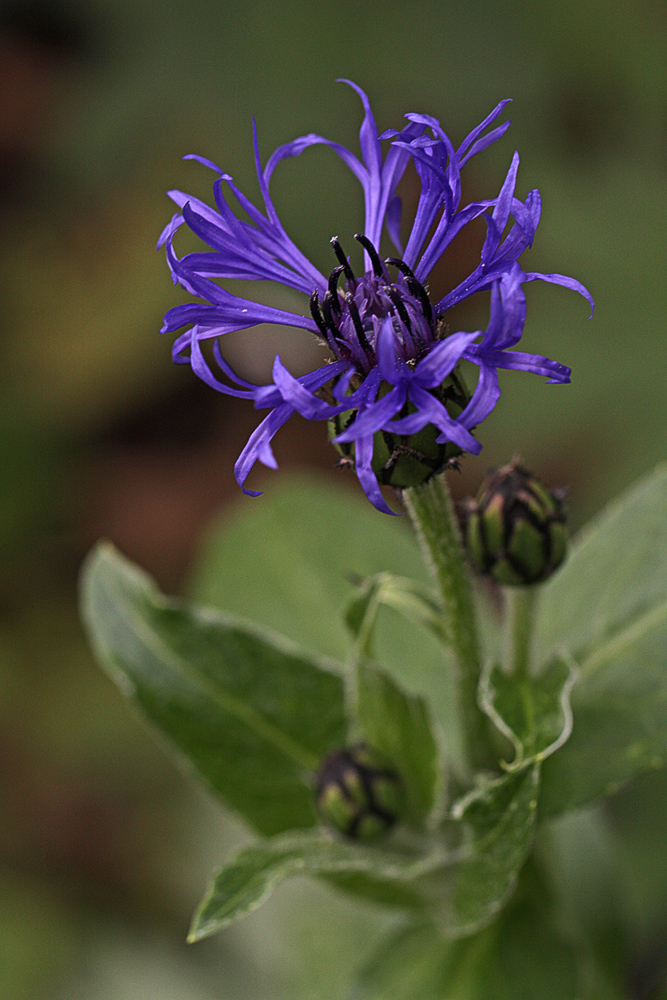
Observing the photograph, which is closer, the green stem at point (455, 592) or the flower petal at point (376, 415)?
the flower petal at point (376, 415)

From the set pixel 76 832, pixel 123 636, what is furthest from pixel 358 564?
pixel 76 832

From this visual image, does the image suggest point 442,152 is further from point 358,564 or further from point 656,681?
point 358,564

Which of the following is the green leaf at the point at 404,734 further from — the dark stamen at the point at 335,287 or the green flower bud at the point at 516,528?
the dark stamen at the point at 335,287

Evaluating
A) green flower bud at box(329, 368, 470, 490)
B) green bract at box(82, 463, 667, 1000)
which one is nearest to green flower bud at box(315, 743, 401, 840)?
green bract at box(82, 463, 667, 1000)

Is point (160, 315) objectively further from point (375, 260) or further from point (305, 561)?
point (375, 260)

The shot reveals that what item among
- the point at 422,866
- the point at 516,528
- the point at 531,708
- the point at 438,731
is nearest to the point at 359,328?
the point at 516,528

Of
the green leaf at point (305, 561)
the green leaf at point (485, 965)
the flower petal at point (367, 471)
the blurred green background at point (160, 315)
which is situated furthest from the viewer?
the blurred green background at point (160, 315)

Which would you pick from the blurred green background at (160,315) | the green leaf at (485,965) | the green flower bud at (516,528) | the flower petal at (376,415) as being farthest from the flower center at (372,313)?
the blurred green background at (160,315)
